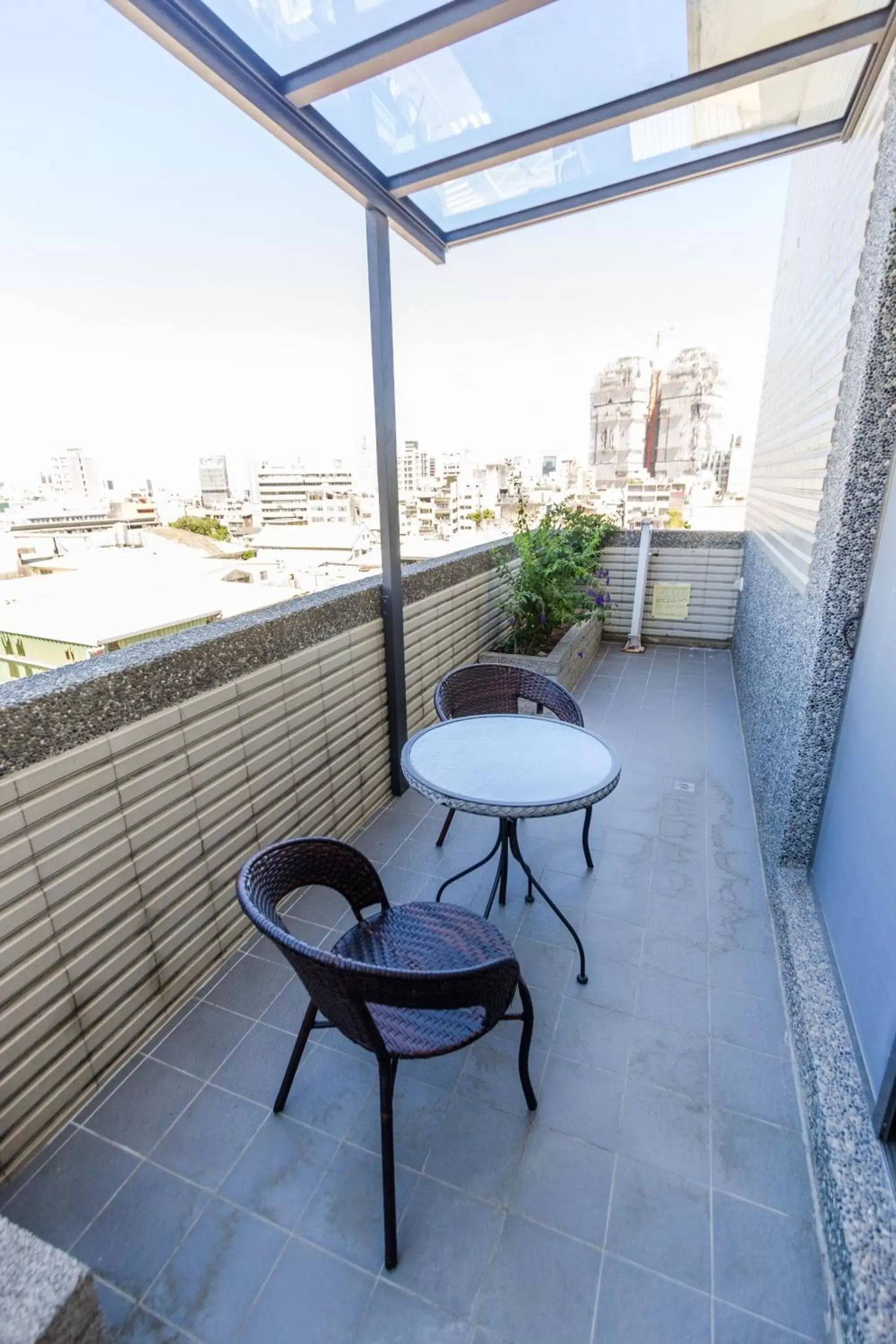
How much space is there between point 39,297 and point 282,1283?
120ft

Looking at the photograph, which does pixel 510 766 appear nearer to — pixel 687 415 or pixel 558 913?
pixel 558 913

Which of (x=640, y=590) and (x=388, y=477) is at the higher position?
(x=388, y=477)

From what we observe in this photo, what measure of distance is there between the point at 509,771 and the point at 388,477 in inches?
59.5

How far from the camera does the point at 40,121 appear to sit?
3.10 metres

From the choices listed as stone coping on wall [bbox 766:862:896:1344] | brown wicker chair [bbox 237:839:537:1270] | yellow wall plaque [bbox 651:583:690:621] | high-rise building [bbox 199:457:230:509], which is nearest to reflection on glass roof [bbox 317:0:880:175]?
brown wicker chair [bbox 237:839:537:1270]

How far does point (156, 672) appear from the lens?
166 centimetres

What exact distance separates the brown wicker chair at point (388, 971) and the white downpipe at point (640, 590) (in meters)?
4.32

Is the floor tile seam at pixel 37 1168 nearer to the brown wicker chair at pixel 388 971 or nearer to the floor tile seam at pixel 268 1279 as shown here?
the brown wicker chair at pixel 388 971

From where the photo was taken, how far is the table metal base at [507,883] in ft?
6.18

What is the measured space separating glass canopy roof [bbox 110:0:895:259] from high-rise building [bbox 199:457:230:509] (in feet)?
270

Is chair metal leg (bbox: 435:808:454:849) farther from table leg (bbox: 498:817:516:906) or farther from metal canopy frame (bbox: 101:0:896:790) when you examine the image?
metal canopy frame (bbox: 101:0:896:790)

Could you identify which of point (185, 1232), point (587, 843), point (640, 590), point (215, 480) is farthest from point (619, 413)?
point (215, 480)

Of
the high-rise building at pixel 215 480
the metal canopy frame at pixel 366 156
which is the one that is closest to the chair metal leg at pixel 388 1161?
the metal canopy frame at pixel 366 156

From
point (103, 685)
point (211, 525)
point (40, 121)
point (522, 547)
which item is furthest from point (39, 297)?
point (103, 685)
